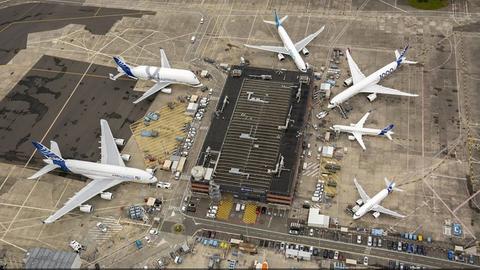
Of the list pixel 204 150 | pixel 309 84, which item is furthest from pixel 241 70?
pixel 204 150

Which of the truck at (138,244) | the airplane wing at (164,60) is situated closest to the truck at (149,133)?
the airplane wing at (164,60)

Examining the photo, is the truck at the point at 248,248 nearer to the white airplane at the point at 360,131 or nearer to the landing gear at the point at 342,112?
the white airplane at the point at 360,131

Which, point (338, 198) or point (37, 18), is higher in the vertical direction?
point (37, 18)

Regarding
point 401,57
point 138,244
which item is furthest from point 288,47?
point 138,244

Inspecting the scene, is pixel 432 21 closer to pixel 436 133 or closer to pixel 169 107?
pixel 436 133

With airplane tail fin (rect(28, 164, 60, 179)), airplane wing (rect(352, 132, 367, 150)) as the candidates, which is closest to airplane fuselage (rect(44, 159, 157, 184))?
airplane tail fin (rect(28, 164, 60, 179))

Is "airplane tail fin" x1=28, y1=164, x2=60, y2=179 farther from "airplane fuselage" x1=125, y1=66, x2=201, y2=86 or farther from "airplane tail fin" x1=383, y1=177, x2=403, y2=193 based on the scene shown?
"airplane tail fin" x1=383, y1=177, x2=403, y2=193
